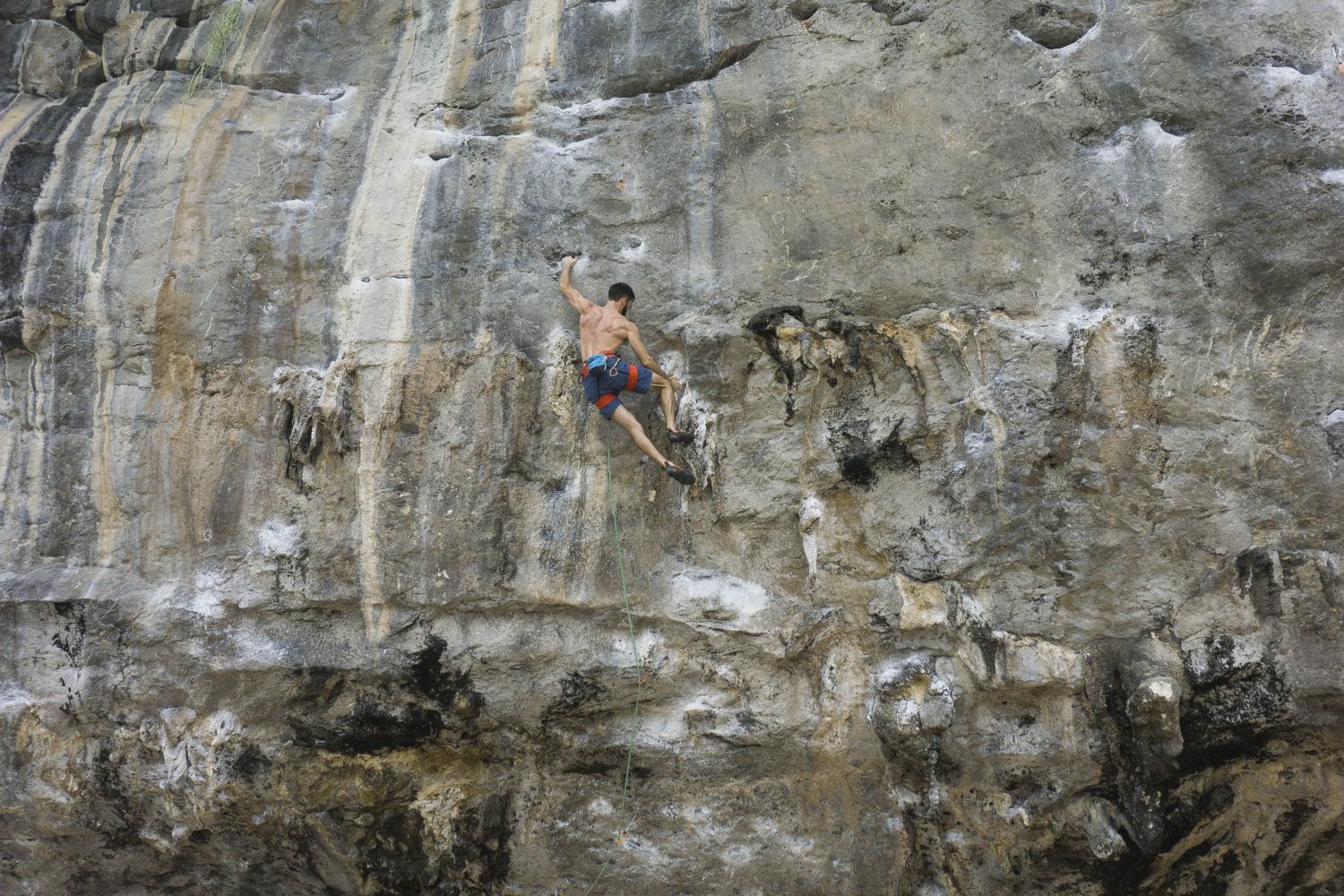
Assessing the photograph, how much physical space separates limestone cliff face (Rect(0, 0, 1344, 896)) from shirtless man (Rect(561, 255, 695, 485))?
0.15m

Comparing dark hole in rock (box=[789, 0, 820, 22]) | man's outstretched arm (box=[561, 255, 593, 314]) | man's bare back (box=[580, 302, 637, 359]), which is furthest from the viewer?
dark hole in rock (box=[789, 0, 820, 22])

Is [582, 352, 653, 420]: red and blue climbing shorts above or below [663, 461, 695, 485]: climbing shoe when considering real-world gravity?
above

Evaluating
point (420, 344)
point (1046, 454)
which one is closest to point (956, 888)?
point (1046, 454)

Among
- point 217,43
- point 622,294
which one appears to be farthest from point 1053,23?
point 217,43

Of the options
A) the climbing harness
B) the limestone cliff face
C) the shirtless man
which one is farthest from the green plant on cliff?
the climbing harness

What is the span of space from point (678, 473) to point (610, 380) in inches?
27.1

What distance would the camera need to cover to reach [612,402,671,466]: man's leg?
5523 mm

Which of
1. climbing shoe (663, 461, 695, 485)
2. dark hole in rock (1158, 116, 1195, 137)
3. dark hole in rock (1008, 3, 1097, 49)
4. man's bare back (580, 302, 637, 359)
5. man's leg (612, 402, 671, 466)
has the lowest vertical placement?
climbing shoe (663, 461, 695, 485)

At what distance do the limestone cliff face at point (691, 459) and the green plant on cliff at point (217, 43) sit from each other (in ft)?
0.47

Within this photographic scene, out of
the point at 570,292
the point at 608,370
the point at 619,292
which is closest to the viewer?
the point at 608,370

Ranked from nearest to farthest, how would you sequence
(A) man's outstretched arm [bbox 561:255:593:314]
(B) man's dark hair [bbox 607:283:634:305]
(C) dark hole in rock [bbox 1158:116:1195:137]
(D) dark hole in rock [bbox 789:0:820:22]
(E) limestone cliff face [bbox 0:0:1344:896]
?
(E) limestone cliff face [bbox 0:0:1344:896] < (C) dark hole in rock [bbox 1158:116:1195:137] < (B) man's dark hair [bbox 607:283:634:305] < (A) man's outstretched arm [bbox 561:255:593:314] < (D) dark hole in rock [bbox 789:0:820:22]

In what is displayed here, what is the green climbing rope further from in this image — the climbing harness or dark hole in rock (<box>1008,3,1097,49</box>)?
dark hole in rock (<box>1008,3,1097,49</box>)

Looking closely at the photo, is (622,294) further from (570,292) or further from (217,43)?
(217,43)

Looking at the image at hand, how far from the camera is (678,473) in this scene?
18.1ft
